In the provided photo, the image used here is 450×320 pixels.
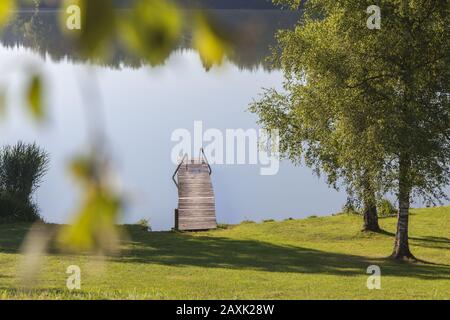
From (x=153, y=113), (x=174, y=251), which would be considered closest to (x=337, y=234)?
(x=174, y=251)

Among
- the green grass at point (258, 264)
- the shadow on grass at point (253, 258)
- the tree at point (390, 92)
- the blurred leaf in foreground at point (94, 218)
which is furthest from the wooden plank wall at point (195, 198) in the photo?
the blurred leaf in foreground at point (94, 218)

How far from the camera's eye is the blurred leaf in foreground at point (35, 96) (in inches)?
60.9

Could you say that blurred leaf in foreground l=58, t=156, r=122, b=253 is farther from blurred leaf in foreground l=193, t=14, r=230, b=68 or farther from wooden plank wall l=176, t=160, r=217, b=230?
wooden plank wall l=176, t=160, r=217, b=230

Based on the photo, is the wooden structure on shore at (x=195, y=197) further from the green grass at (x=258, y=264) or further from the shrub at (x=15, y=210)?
the shrub at (x=15, y=210)

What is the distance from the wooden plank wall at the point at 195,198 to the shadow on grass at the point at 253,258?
4.72 meters

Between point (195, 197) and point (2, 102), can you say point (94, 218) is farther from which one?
point (195, 197)

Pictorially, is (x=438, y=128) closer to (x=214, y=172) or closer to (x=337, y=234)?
(x=337, y=234)

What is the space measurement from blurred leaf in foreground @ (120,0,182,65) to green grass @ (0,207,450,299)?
30.7 feet

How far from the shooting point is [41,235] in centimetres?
143

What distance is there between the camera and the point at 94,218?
1411 millimetres

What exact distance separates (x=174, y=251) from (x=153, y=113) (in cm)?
5117

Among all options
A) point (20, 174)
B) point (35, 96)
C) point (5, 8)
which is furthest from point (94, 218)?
point (20, 174)

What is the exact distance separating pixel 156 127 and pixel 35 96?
6390 centimetres

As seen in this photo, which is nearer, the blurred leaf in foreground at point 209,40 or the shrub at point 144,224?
the blurred leaf in foreground at point 209,40
